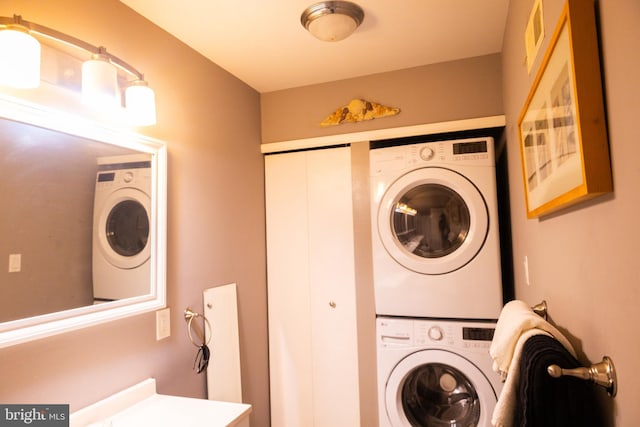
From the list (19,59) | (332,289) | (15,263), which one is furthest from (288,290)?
(19,59)

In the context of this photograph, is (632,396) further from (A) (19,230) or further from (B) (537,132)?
(A) (19,230)

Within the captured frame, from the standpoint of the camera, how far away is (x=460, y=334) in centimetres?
203

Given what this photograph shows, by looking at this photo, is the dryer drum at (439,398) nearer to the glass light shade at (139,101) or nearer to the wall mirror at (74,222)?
the wall mirror at (74,222)

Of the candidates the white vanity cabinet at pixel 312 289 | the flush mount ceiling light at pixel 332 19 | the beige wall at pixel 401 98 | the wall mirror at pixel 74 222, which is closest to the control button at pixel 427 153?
the beige wall at pixel 401 98

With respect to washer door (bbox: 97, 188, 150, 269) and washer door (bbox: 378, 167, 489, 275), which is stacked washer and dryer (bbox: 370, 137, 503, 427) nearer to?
washer door (bbox: 378, 167, 489, 275)

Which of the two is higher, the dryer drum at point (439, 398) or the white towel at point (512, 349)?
the white towel at point (512, 349)

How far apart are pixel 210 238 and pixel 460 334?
1.45 meters

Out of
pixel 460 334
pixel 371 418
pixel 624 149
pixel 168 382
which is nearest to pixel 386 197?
pixel 460 334

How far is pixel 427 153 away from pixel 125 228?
1.58 meters

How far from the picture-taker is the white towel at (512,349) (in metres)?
0.85

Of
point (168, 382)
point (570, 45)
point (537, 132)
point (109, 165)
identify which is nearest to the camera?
point (570, 45)

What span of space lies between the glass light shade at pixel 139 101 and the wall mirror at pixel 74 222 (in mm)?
97

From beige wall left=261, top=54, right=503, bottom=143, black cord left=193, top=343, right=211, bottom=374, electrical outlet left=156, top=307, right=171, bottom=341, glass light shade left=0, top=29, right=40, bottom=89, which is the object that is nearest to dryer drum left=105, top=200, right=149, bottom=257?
electrical outlet left=156, top=307, right=171, bottom=341

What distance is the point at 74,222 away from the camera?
1.34 m
